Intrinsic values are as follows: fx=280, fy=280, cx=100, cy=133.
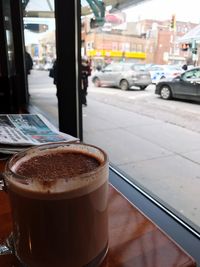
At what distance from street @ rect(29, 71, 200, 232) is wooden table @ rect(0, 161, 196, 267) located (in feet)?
0.93

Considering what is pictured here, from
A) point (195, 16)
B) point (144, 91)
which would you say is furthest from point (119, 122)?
point (144, 91)

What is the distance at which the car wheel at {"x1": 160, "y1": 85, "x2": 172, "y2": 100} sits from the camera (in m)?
5.60

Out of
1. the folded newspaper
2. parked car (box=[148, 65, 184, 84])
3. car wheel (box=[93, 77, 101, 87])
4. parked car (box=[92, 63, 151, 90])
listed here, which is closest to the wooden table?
the folded newspaper

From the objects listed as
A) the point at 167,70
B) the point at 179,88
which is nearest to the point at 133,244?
the point at 167,70

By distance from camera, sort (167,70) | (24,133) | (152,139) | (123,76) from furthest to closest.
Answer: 1. (123,76)
2. (167,70)
3. (152,139)
4. (24,133)

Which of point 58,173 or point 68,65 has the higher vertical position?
point 68,65

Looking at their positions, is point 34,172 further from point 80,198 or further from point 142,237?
point 142,237

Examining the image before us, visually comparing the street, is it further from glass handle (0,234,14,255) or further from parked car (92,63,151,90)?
parked car (92,63,151,90)

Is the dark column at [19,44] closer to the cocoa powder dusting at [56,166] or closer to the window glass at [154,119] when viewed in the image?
the window glass at [154,119]

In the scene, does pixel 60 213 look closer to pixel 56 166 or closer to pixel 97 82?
pixel 56 166

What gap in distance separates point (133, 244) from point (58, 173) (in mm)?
203

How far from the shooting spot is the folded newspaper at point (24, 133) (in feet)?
2.77

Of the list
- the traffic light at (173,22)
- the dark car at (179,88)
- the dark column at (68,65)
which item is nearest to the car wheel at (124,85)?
the dark car at (179,88)

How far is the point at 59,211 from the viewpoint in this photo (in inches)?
14.2
